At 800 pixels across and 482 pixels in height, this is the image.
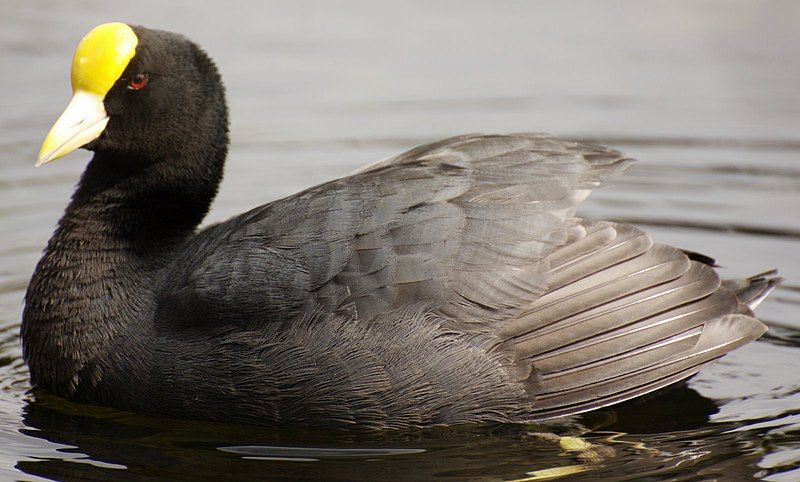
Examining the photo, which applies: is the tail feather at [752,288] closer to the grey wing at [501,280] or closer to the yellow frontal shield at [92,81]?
the grey wing at [501,280]

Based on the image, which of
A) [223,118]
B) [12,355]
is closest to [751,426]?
[223,118]

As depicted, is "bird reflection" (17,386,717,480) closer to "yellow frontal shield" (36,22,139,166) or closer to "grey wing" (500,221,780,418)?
"grey wing" (500,221,780,418)

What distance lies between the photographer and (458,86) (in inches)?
394

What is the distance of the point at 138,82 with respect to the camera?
19.4 ft

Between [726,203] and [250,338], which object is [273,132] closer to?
[726,203]

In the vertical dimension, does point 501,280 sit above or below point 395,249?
below

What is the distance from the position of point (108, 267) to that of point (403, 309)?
4.67ft

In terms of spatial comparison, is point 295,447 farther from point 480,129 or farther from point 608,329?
point 480,129

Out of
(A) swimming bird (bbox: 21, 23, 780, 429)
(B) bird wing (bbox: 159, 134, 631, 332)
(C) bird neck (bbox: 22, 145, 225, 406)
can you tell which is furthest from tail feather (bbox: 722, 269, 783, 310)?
(C) bird neck (bbox: 22, 145, 225, 406)

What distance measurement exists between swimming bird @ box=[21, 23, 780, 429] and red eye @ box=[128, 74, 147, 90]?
7 centimetres

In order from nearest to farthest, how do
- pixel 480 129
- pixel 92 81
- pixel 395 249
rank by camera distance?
pixel 395 249
pixel 92 81
pixel 480 129

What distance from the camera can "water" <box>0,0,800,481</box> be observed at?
544 cm

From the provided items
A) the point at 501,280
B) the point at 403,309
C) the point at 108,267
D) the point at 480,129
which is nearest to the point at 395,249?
the point at 403,309

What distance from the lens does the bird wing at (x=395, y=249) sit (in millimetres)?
5375
